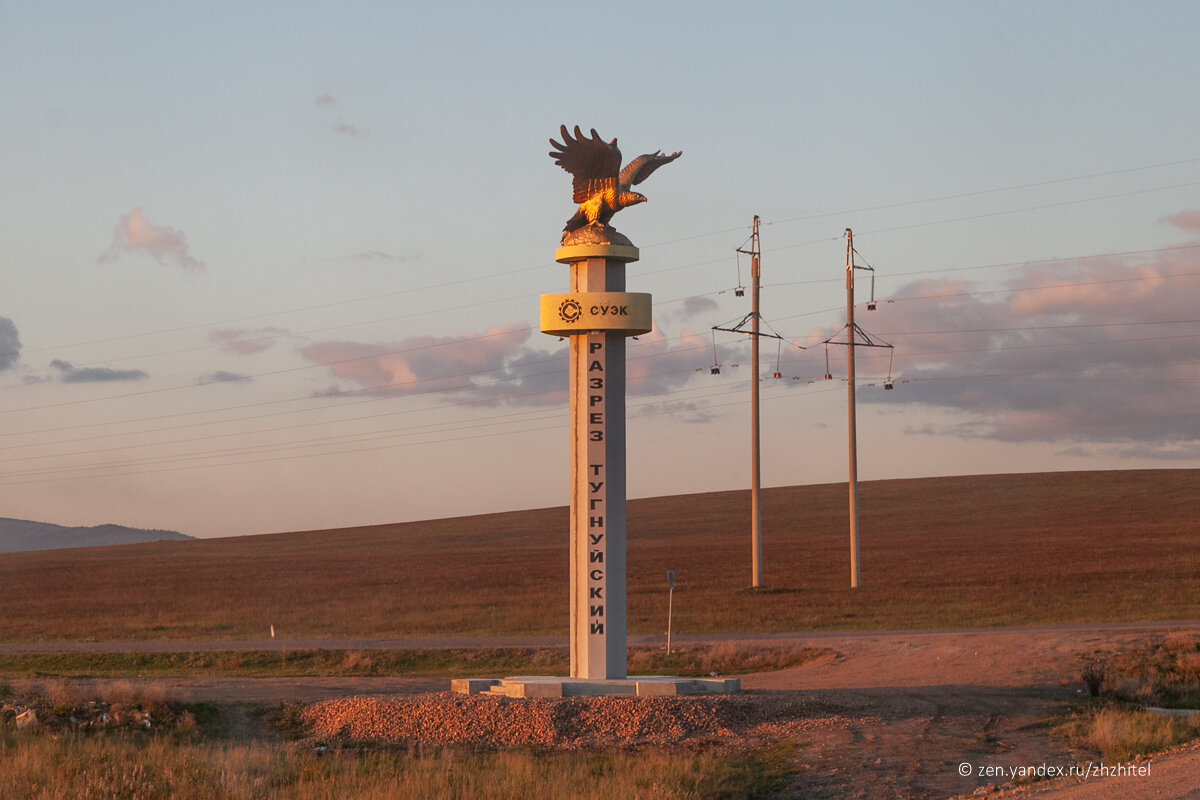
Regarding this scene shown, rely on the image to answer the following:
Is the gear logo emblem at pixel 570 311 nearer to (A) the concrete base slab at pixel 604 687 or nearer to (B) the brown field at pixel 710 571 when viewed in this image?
(A) the concrete base slab at pixel 604 687

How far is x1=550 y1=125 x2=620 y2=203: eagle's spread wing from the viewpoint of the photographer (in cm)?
2577

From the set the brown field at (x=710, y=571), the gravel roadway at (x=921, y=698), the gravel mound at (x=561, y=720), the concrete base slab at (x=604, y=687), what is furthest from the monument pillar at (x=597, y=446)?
the brown field at (x=710, y=571)

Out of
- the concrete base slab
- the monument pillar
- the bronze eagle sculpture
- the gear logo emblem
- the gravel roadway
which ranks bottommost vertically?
the gravel roadway

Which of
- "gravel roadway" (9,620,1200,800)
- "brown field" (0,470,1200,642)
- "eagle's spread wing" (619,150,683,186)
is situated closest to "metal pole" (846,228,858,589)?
"brown field" (0,470,1200,642)

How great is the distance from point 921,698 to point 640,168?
36.7 ft

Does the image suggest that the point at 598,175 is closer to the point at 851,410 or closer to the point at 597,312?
A: the point at 597,312

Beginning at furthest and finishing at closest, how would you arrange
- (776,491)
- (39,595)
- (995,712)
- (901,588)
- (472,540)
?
(776,491)
(472,540)
(39,595)
(901,588)
(995,712)

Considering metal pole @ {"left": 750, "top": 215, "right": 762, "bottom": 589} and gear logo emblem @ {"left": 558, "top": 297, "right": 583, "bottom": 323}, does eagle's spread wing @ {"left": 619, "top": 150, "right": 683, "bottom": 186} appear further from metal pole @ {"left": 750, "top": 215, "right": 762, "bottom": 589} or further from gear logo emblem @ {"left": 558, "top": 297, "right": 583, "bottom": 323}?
metal pole @ {"left": 750, "top": 215, "right": 762, "bottom": 589}

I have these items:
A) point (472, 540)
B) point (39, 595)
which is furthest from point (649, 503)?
point (39, 595)

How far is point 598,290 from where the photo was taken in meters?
25.0

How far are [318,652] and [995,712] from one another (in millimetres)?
18607

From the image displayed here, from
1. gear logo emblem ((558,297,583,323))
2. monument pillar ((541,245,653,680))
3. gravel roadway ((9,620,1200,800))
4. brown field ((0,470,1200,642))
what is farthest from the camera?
brown field ((0,470,1200,642))

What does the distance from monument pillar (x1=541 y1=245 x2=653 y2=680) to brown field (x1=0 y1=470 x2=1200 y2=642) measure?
715 inches

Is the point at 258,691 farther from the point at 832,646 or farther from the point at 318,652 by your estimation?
the point at 832,646
